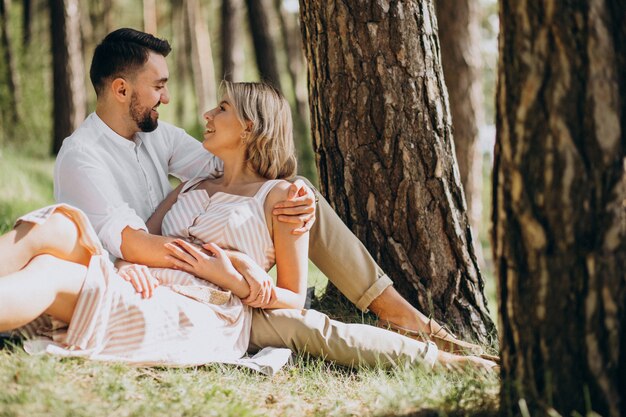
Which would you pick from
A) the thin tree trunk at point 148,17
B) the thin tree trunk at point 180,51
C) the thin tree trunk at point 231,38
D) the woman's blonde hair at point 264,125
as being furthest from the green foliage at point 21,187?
the thin tree trunk at point 180,51

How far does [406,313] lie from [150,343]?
1.40 metres

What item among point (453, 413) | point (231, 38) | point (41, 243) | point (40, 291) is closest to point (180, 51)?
point (231, 38)

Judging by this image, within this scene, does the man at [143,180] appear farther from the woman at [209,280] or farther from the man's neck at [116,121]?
the woman at [209,280]

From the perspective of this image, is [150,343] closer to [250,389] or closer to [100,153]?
[250,389]

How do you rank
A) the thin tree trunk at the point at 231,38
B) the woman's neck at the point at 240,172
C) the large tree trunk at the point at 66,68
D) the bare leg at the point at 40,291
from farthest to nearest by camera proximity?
the thin tree trunk at the point at 231,38 < the large tree trunk at the point at 66,68 < the woman's neck at the point at 240,172 < the bare leg at the point at 40,291

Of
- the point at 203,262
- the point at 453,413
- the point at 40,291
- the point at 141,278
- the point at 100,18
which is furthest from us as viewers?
the point at 100,18

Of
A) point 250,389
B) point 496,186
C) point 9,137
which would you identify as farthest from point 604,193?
point 9,137

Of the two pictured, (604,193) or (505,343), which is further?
(505,343)

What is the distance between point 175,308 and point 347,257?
1.04 meters

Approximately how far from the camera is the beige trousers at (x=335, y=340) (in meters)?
3.55

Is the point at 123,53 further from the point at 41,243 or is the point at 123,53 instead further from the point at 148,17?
the point at 148,17

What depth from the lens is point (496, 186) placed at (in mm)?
2551

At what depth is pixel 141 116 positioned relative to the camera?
4.30 m

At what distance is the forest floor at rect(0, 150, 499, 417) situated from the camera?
2682 mm
